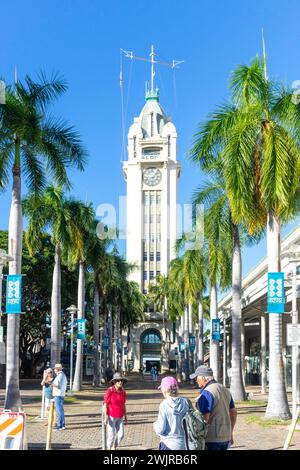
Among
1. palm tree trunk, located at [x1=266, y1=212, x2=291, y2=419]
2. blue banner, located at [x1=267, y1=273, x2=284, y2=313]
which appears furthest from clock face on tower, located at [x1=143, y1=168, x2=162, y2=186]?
blue banner, located at [x1=267, y1=273, x2=284, y2=313]

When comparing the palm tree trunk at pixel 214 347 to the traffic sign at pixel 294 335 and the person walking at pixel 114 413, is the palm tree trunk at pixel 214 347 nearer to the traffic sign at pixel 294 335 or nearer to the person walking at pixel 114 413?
the traffic sign at pixel 294 335

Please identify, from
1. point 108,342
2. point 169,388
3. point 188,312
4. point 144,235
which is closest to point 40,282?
point 108,342

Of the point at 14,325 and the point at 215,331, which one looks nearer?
the point at 14,325

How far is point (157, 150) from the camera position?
115 m

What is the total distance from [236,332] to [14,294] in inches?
455

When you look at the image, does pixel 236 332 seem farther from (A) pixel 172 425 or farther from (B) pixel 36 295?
(B) pixel 36 295

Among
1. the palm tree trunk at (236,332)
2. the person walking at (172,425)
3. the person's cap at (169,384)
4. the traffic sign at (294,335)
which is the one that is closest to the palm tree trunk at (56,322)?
the palm tree trunk at (236,332)

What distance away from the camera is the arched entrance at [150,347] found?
10675cm

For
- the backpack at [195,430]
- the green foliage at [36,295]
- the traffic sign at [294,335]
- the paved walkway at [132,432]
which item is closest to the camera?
the backpack at [195,430]

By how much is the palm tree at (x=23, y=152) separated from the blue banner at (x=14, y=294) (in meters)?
0.80

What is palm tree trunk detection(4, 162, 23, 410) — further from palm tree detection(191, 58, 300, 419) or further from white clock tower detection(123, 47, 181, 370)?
white clock tower detection(123, 47, 181, 370)

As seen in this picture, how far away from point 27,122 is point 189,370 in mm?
42084

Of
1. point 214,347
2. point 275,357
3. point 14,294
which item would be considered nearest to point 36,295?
point 214,347

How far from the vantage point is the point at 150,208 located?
11194cm
